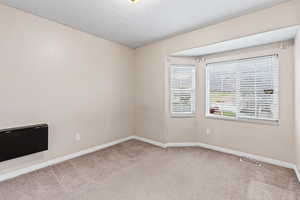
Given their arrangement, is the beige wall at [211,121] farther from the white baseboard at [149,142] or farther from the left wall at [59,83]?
the left wall at [59,83]

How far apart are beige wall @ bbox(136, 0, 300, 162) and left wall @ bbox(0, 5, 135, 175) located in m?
0.60

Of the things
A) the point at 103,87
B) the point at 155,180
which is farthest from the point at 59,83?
the point at 155,180

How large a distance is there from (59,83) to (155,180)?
93.4 inches

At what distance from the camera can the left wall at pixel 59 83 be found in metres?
2.13

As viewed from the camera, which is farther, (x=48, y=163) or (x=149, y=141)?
(x=149, y=141)

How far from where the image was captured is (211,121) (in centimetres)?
333

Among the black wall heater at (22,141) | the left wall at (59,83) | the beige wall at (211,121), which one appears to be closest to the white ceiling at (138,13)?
the beige wall at (211,121)

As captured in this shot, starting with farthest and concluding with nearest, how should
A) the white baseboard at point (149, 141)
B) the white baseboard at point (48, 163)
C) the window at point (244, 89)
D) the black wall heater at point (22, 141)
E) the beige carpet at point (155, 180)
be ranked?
the white baseboard at point (149, 141) < the window at point (244, 89) < the white baseboard at point (48, 163) < the black wall heater at point (22, 141) < the beige carpet at point (155, 180)

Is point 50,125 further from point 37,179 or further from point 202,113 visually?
point 202,113

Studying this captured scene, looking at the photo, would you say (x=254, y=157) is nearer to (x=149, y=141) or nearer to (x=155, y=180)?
(x=155, y=180)

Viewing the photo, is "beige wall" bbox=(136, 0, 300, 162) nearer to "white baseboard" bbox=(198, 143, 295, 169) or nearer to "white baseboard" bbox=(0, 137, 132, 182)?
"white baseboard" bbox=(198, 143, 295, 169)

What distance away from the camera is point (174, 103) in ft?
11.6

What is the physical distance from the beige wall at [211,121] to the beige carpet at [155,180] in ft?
1.33

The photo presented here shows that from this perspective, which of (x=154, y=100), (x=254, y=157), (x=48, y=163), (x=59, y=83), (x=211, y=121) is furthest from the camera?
(x=154, y=100)
